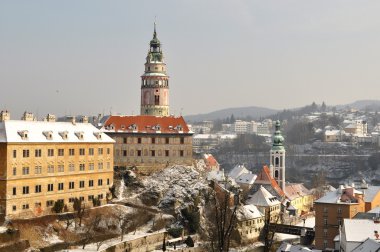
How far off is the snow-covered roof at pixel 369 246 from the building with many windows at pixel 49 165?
32643 millimetres

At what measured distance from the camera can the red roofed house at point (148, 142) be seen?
278 ft

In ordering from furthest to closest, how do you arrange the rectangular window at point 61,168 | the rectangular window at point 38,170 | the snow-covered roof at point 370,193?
the snow-covered roof at point 370,193 → the rectangular window at point 61,168 → the rectangular window at point 38,170

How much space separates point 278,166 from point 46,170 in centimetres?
5662

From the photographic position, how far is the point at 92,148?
74188 millimetres

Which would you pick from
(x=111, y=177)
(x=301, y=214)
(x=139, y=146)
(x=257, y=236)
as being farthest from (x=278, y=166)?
(x=111, y=177)

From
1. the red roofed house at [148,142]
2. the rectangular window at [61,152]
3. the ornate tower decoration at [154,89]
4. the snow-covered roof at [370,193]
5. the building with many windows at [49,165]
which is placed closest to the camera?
the building with many windows at [49,165]

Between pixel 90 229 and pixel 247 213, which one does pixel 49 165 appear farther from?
pixel 247 213

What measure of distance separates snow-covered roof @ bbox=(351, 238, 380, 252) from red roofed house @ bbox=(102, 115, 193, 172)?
37071mm

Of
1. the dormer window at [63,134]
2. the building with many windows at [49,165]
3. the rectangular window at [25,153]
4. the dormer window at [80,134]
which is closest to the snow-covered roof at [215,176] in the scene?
the building with many windows at [49,165]

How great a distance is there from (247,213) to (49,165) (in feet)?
97.1

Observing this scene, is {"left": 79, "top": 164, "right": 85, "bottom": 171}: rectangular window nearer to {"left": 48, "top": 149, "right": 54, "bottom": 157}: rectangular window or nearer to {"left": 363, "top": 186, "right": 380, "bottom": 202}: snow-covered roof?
{"left": 48, "top": 149, "right": 54, "bottom": 157}: rectangular window

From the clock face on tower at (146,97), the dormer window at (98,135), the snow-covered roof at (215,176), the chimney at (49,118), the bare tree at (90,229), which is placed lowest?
the bare tree at (90,229)

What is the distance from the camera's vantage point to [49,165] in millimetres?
67938

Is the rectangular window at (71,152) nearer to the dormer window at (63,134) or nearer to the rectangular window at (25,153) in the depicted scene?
the dormer window at (63,134)
